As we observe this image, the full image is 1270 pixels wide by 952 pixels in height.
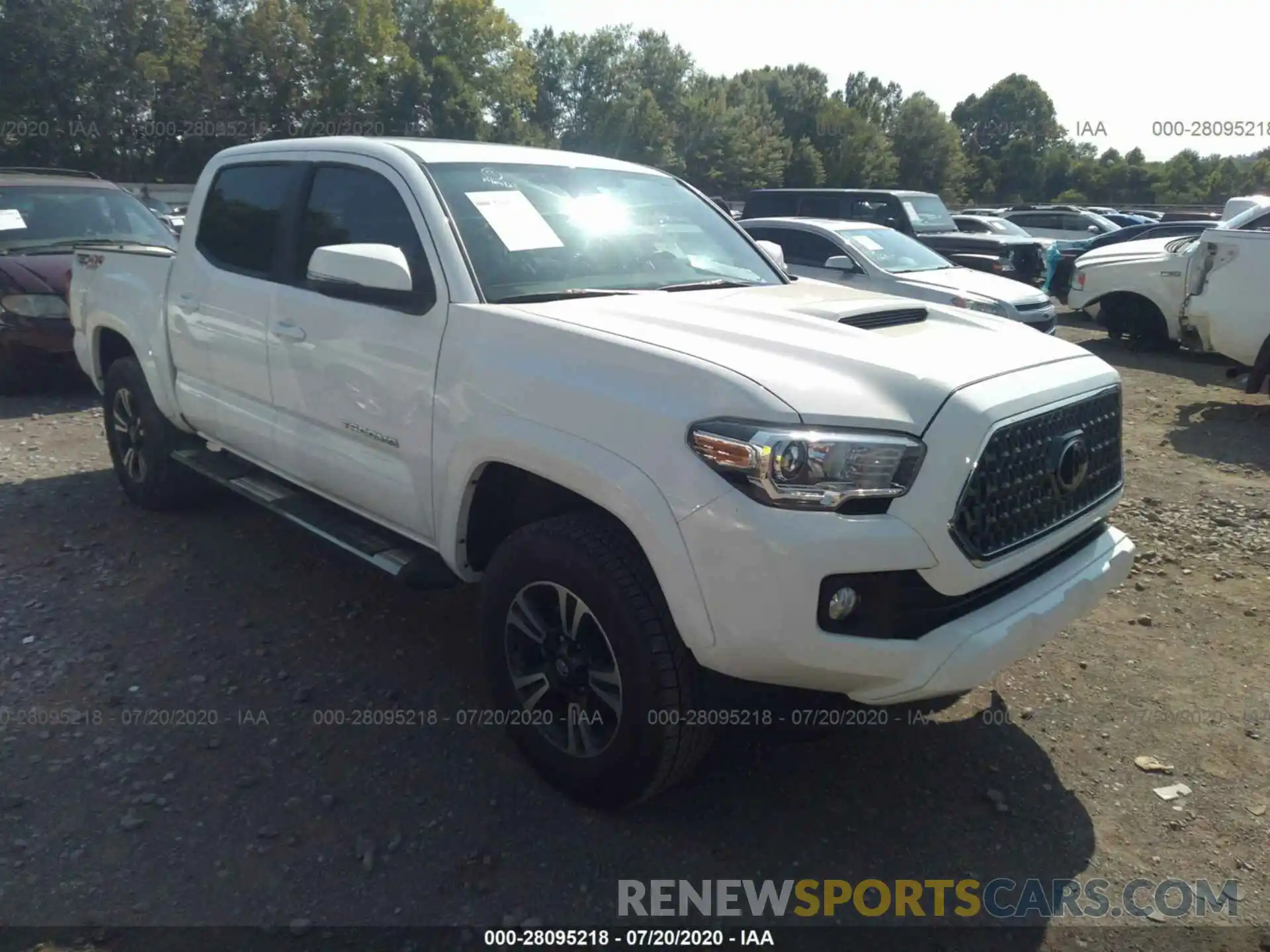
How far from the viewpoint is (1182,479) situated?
20.5 ft

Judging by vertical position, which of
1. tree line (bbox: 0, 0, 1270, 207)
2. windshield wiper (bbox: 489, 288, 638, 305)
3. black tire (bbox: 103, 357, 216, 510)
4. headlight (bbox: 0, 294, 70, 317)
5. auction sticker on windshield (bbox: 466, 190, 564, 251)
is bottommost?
black tire (bbox: 103, 357, 216, 510)

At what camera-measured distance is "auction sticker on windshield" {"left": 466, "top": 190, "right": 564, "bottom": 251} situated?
10.9 feet

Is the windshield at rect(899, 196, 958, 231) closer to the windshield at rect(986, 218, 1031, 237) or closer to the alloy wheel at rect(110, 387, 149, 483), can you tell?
the windshield at rect(986, 218, 1031, 237)

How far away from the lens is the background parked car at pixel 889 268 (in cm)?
941

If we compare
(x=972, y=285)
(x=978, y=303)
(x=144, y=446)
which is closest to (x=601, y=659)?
(x=144, y=446)

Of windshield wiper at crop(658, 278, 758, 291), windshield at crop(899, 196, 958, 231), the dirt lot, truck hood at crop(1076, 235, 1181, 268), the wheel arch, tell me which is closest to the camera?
the wheel arch

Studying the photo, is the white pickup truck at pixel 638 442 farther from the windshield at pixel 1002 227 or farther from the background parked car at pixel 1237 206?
the windshield at pixel 1002 227

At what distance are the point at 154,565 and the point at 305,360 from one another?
1.75 m

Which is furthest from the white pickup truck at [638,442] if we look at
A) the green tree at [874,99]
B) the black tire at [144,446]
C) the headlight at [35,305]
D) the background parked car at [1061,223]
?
the green tree at [874,99]

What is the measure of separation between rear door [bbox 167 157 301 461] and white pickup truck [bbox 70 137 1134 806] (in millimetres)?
23

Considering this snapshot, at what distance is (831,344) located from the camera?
2.72 meters

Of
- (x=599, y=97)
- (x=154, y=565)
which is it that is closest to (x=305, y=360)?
(x=154, y=565)

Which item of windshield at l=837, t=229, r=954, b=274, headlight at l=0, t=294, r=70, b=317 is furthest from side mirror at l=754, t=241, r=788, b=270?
headlight at l=0, t=294, r=70, b=317

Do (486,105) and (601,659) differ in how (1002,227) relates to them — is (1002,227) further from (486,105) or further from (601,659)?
(486,105)
